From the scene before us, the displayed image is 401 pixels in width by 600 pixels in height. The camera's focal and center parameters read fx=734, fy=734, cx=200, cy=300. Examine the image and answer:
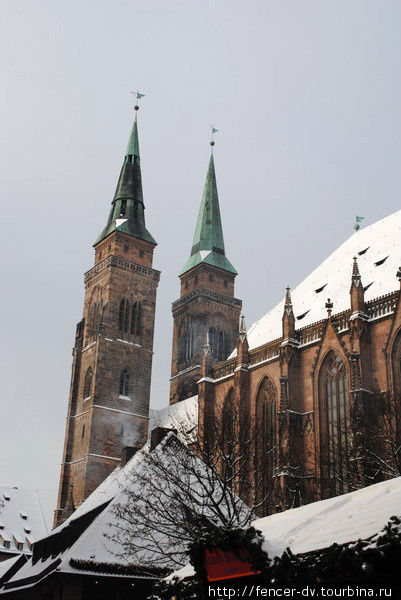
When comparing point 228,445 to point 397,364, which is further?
point 397,364

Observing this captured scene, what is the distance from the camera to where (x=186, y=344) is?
70438 mm

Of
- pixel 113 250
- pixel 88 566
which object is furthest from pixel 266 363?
pixel 113 250

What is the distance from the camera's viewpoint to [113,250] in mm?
64625

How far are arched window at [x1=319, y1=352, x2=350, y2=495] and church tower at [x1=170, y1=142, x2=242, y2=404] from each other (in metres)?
28.5

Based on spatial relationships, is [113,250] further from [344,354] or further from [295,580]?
[295,580]

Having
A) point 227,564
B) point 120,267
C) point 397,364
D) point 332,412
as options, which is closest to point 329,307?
point 332,412

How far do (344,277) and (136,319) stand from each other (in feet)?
81.1

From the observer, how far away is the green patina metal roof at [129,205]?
6625cm

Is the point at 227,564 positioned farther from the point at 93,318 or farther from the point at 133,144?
the point at 133,144

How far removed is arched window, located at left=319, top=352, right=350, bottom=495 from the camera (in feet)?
108

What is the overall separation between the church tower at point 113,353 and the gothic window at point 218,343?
794cm

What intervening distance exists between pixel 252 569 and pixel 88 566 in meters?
16.7

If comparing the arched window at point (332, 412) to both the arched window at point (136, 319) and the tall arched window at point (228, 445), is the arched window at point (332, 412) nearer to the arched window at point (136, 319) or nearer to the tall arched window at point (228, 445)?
the tall arched window at point (228, 445)

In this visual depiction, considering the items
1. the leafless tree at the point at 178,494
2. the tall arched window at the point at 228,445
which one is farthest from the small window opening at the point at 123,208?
the leafless tree at the point at 178,494
